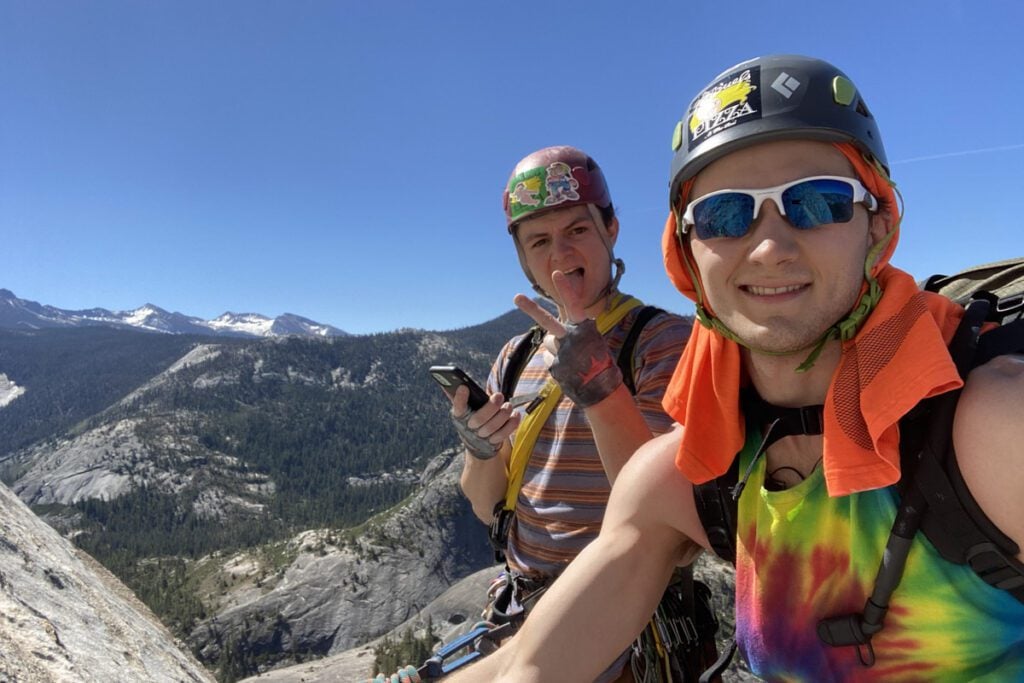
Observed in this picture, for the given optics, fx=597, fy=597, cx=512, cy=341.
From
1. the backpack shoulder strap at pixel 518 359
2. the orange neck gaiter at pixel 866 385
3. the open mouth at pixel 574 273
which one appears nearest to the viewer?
the orange neck gaiter at pixel 866 385

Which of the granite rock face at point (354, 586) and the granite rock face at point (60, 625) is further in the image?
the granite rock face at point (354, 586)

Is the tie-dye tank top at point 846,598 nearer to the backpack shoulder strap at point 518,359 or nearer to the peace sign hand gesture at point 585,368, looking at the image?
the peace sign hand gesture at point 585,368

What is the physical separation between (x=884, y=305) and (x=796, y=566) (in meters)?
1.01

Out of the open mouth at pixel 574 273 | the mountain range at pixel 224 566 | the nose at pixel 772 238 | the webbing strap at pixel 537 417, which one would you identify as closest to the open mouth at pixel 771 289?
the nose at pixel 772 238

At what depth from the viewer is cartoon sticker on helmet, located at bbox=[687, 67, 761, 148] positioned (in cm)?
246

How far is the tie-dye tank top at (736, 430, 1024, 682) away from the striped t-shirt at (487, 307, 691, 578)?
1.32m

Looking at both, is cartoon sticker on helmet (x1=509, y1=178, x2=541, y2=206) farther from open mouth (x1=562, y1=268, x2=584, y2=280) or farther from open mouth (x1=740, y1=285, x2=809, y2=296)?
open mouth (x1=740, y1=285, x2=809, y2=296)

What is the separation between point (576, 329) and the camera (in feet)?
12.0

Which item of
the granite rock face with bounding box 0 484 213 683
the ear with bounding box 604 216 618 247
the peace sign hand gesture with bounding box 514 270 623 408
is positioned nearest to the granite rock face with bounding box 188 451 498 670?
the granite rock face with bounding box 0 484 213 683

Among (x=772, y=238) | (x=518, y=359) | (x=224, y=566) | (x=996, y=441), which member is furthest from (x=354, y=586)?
(x=996, y=441)

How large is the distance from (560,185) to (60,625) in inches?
176

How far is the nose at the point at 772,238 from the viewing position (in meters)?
2.31

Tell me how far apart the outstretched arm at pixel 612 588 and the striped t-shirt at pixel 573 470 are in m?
0.95

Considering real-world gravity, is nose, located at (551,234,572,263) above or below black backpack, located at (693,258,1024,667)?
above
